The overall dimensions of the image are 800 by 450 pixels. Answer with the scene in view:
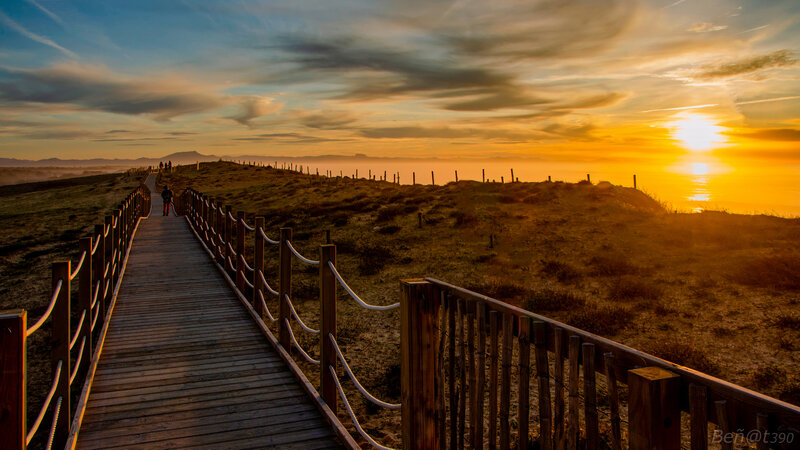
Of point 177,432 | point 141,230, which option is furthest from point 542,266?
point 141,230

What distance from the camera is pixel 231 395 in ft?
17.8

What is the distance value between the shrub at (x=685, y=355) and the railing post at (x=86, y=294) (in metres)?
9.17

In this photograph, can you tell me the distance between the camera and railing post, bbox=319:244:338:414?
5137mm

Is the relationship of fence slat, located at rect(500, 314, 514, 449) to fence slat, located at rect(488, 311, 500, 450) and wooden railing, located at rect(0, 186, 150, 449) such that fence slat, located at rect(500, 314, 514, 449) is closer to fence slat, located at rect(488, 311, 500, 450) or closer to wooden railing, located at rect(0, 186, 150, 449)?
fence slat, located at rect(488, 311, 500, 450)

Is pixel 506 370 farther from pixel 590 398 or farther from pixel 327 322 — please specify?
pixel 327 322

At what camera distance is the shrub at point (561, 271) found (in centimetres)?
1453

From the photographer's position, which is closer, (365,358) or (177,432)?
(177,432)

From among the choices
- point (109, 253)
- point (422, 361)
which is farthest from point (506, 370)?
point (109, 253)

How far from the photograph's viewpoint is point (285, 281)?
668 cm

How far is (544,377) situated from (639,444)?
66cm

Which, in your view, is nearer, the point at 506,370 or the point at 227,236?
the point at 506,370

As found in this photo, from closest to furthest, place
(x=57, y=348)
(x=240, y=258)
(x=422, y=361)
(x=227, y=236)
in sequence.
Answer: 1. (x=422, y=361)
2. (x=57, y=348)
3. (x=240, y=258)
4. (x=227, y=236)

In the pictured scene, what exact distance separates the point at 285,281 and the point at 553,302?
7816 mm

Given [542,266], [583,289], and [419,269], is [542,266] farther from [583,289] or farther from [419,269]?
[419,269]
